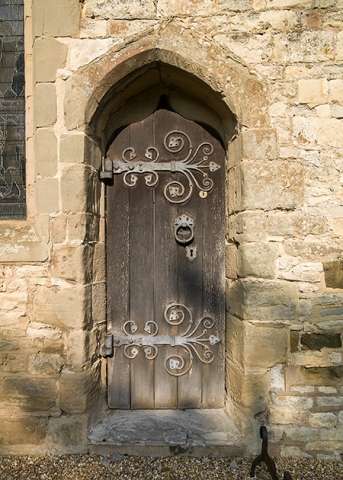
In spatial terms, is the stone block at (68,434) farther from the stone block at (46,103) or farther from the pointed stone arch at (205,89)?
the stone block at (46,103)

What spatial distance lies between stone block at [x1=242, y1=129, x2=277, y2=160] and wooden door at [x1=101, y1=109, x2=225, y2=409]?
381 mm

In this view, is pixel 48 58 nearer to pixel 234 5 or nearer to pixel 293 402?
pixel 234 5

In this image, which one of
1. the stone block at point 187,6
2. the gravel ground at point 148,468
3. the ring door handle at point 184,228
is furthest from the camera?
the ring door handle at point 184,228

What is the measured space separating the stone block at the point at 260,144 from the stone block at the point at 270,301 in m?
0.84

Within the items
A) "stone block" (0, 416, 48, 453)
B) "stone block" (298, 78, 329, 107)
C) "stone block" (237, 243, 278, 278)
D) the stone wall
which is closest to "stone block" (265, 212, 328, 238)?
the stone wall

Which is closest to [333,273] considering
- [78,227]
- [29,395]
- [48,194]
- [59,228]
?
[78,227]

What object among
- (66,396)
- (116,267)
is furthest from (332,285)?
(66,396)

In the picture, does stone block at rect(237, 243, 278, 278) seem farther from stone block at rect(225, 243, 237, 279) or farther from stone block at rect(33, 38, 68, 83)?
stone block at rect(33, 38, 68, 83)

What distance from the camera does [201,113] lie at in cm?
241

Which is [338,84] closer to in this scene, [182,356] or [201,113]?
[201,113]

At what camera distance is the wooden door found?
2.38 m

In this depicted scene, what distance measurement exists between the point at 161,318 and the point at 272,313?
83cm

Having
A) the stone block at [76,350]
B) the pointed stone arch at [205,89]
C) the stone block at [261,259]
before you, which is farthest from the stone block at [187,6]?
the stone block at [76,350]

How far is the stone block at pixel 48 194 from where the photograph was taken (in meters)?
2.10
